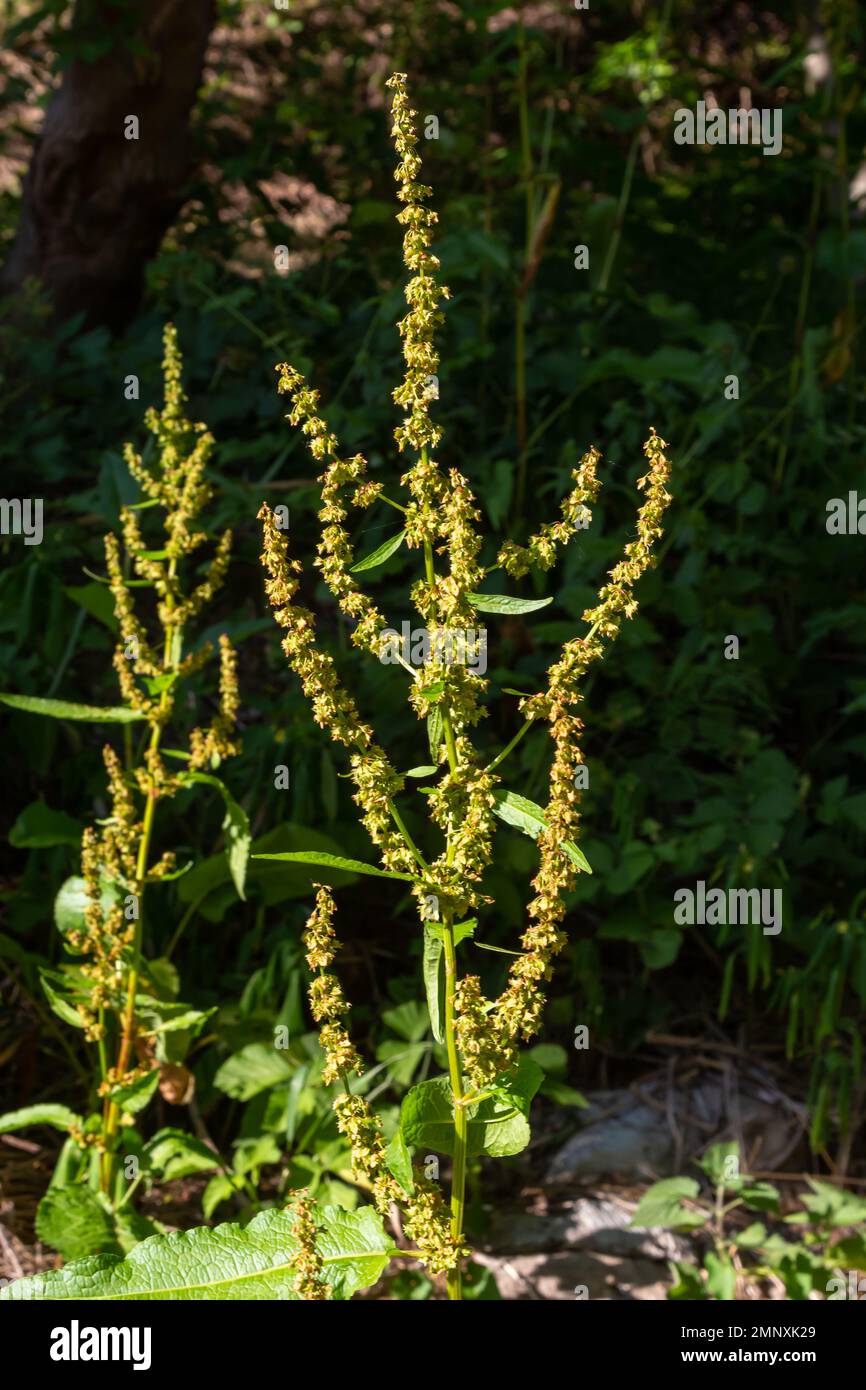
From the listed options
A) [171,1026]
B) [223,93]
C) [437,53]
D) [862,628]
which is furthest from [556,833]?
[223,93]

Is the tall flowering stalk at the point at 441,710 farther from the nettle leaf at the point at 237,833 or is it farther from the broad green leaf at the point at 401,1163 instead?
the nettle leaf at the point at 237,833

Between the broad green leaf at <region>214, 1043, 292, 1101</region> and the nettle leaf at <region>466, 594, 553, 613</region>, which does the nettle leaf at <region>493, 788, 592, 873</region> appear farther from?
the broad green leaf at <region>214, 1043, 292, 1101</region>

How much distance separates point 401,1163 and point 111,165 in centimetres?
307

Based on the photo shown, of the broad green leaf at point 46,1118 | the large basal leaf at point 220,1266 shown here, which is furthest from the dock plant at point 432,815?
the broad green leaf at point 46,1118

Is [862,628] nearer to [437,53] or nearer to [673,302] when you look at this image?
[673,302]

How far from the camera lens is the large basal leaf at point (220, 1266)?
1.28 m

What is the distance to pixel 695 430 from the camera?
311 cm

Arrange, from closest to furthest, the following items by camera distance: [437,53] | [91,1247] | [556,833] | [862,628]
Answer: [556,833]
[91,1247]
[862,628]
[437,53]

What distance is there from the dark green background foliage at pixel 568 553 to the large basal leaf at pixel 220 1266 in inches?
31.3

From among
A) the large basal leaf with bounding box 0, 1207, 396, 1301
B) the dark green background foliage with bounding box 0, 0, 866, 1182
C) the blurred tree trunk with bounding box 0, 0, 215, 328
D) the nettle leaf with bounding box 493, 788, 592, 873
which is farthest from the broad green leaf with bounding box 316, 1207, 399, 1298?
the blurred tree trunk with bounding box 0, 0, 215, 328

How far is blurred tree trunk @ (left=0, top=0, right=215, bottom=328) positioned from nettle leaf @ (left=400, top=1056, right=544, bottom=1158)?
9.20ft

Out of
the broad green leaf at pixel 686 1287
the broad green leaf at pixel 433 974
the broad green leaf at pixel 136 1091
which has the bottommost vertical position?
the broad green leaf at pixel 686 1287

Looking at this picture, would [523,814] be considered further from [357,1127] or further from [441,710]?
[357,1127]

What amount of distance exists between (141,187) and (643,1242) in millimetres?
2853
